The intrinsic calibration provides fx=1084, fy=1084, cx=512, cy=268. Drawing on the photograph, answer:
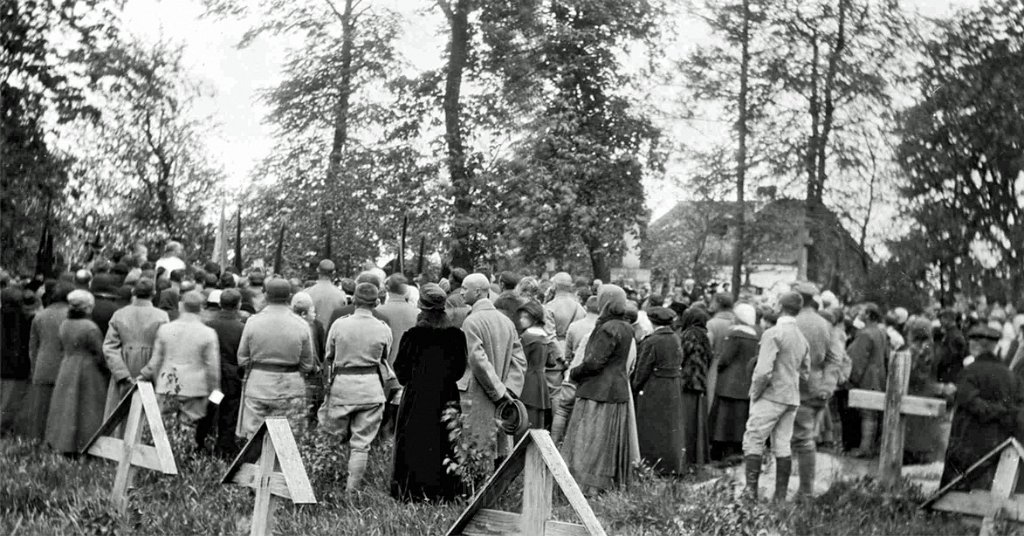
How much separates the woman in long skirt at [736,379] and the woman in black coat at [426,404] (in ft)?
12.0

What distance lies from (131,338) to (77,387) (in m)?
0.71

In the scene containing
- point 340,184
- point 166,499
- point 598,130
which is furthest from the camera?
point 598,130

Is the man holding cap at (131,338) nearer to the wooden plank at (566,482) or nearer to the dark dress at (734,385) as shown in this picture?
the dark dress at (734,385)

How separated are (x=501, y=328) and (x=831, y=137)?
54.9 feet

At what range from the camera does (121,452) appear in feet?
24.4

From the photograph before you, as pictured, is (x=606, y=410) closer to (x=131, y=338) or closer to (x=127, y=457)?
(x=127, y=457)

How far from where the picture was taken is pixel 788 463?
361 inches

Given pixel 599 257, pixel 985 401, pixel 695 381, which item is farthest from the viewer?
pixel 599 257

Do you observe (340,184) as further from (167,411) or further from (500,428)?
(500,428)

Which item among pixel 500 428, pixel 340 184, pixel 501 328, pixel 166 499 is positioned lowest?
pixel 166 499

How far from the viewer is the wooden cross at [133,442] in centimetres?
713

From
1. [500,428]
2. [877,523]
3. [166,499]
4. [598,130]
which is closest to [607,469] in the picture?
[500,428]

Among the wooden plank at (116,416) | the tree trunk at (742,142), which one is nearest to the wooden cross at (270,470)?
the wooden plank at (116,416)

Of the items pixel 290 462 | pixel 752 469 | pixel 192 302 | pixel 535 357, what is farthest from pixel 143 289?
pixel 752 469
